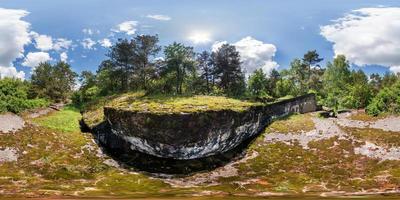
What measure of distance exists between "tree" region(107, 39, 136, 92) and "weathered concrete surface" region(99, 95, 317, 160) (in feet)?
146

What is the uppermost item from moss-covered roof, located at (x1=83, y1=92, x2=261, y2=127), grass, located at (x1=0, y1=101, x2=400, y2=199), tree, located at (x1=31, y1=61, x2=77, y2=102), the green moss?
tree, located at (x1=31, y1=61, x2=77, y2=102)

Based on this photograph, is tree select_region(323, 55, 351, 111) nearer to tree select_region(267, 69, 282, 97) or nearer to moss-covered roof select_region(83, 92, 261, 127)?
tree select_region(267, 69, 282, 97)

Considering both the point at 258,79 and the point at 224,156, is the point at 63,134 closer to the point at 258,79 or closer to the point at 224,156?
the point at 224,156

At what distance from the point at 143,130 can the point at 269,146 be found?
29912 millimetres

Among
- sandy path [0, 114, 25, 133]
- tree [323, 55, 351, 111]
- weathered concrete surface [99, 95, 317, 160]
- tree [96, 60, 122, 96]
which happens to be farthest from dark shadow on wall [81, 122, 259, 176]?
tree [323, 55, 351, 111]

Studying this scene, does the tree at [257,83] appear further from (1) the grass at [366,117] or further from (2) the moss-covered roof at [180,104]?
(2) the moss-covered roof at [180,104]

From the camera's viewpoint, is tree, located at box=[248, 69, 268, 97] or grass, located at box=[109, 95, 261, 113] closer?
grass, located at box=[109, 95, 261, 113]

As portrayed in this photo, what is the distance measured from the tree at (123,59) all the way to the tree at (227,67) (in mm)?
26922

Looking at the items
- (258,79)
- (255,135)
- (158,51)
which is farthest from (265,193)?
(258,79)

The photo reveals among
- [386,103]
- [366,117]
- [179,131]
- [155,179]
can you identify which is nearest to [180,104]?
[179,131]

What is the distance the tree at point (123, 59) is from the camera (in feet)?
479

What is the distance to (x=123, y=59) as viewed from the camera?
148m

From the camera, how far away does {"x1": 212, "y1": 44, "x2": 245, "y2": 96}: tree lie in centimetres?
15012

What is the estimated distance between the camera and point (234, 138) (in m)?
107
